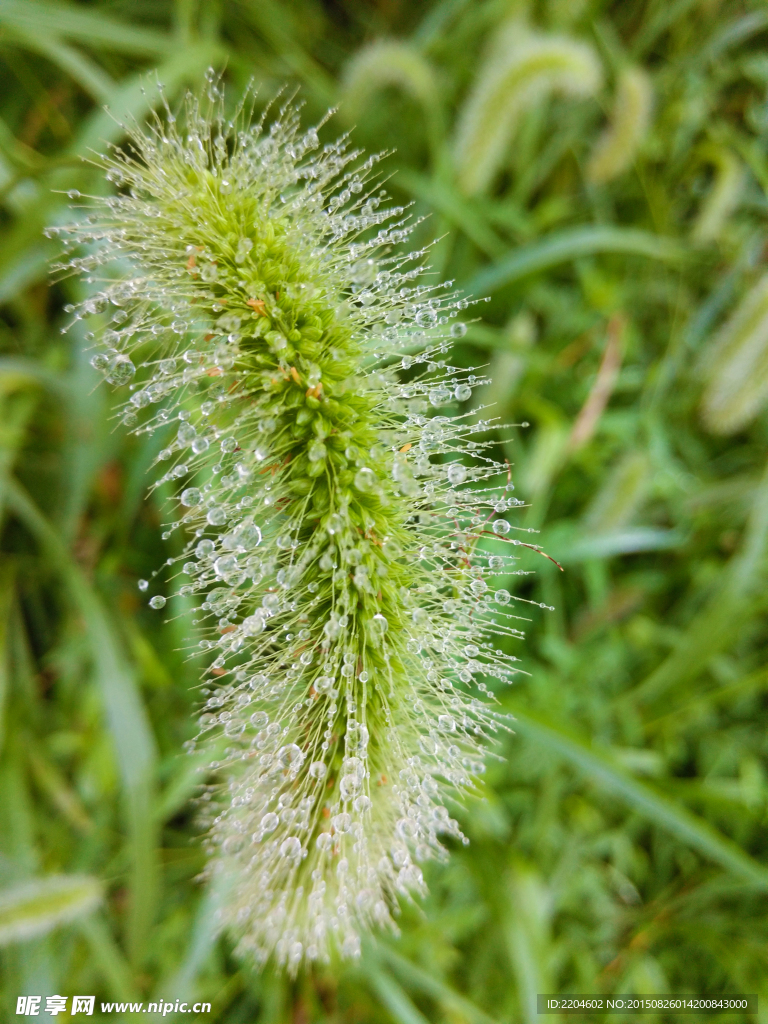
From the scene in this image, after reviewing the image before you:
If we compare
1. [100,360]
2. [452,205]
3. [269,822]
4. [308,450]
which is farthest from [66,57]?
[269,822]

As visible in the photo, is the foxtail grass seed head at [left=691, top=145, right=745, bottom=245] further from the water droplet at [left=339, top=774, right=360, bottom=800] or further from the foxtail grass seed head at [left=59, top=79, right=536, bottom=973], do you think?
the water droplet at [left=339, top=774, right=360, bottom=800]

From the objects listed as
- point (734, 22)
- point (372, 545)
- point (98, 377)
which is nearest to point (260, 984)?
point (372, 545)

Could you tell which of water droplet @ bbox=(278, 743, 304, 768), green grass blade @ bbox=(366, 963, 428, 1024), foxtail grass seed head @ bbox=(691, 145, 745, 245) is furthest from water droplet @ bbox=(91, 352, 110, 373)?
foxtail grass seed head @ bbox=(691, 145, 745, 245)

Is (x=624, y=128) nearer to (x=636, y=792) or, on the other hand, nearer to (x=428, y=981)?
(x=636, y=792)

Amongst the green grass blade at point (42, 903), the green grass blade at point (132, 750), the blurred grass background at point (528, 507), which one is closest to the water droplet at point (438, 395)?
the blurred grass background at point (528, 507)

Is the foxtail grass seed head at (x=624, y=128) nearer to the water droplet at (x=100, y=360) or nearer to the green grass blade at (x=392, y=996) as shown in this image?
the water droplet at (x=100, y=360)
